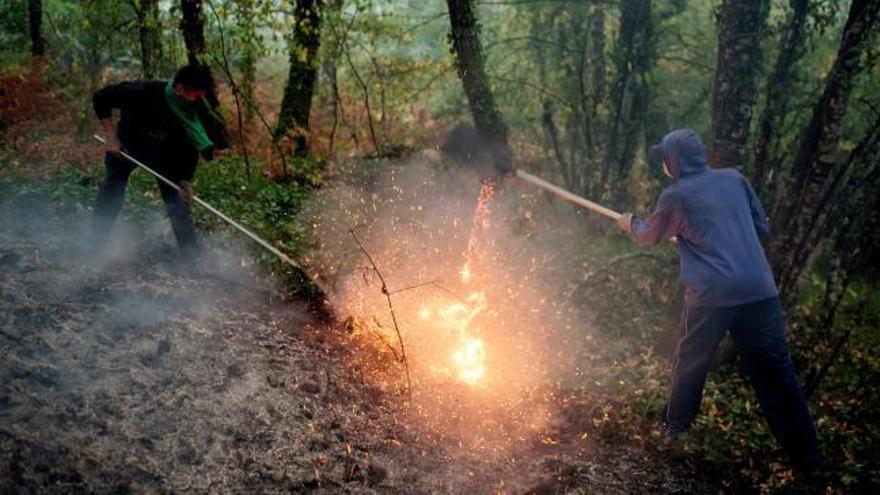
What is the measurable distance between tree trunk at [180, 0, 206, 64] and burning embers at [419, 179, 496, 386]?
5191 millimetres

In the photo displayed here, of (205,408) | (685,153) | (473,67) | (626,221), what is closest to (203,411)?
(205,408)

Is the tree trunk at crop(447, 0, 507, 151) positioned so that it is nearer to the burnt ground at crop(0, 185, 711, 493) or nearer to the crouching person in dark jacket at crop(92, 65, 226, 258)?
the crouching person in dark jacket at crop(92, 65, 226, 258)

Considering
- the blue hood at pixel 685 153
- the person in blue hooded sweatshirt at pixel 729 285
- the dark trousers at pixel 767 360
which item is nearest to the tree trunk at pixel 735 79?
the person in blue hooded sweatshirt at pixel 729 285

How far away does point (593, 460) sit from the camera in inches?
172

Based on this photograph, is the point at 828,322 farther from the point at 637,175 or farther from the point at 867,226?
the point at 637,175

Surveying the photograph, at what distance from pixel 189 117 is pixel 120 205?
1.28 metres

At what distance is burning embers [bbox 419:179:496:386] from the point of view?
5.54 meters

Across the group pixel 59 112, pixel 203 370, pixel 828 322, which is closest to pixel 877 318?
pixel 828 322

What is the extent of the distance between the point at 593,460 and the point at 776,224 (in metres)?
3.09

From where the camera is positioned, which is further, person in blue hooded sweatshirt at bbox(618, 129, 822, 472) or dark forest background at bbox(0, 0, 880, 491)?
dark forest background at bbox(0, 0, 880, 491)

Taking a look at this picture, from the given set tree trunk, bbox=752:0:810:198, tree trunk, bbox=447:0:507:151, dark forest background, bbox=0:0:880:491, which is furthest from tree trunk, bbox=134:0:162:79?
tree trunk, bbox=752:0:810:198

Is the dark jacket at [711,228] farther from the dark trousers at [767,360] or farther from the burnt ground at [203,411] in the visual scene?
the burnt ground at [203,411]

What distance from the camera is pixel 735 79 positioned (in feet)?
17.1

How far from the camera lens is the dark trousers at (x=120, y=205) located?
19.0ft
